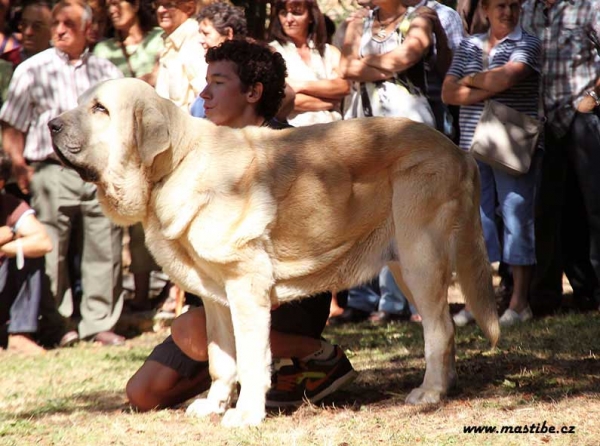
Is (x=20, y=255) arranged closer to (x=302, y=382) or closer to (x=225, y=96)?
(x=225, y=96)

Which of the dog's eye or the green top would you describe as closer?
the dog's eye

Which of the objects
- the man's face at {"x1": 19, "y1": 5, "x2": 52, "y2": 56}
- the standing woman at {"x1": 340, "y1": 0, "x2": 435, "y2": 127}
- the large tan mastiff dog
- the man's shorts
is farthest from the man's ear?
the man's face at {"x1": 19, "y1": 5, "x2": 52, "y2": 56}

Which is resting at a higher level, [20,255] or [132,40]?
[132,40]

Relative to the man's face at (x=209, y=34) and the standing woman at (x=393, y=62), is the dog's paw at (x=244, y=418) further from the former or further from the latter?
→ the man's face at (x=209, y=34)

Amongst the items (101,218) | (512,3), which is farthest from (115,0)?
(512,3)

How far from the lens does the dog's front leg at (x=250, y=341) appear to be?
18.0 feet

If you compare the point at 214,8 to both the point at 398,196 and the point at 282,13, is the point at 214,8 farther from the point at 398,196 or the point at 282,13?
the point at 398,196

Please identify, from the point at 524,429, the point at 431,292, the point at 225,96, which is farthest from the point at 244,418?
the point at 225,96

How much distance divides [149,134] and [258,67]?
42.5 inches

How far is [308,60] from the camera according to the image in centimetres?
909

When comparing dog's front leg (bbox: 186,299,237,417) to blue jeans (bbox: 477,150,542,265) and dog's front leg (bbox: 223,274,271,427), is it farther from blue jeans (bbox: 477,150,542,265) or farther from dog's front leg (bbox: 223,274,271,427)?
blue jeans (bbox: 477,150,542,265)

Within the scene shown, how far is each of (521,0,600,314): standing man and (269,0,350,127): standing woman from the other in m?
1.66

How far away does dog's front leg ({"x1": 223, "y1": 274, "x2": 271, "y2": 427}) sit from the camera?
550cm

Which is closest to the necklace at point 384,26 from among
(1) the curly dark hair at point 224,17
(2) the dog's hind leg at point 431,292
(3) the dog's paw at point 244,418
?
(1) the curly dark hair at point 224,17
